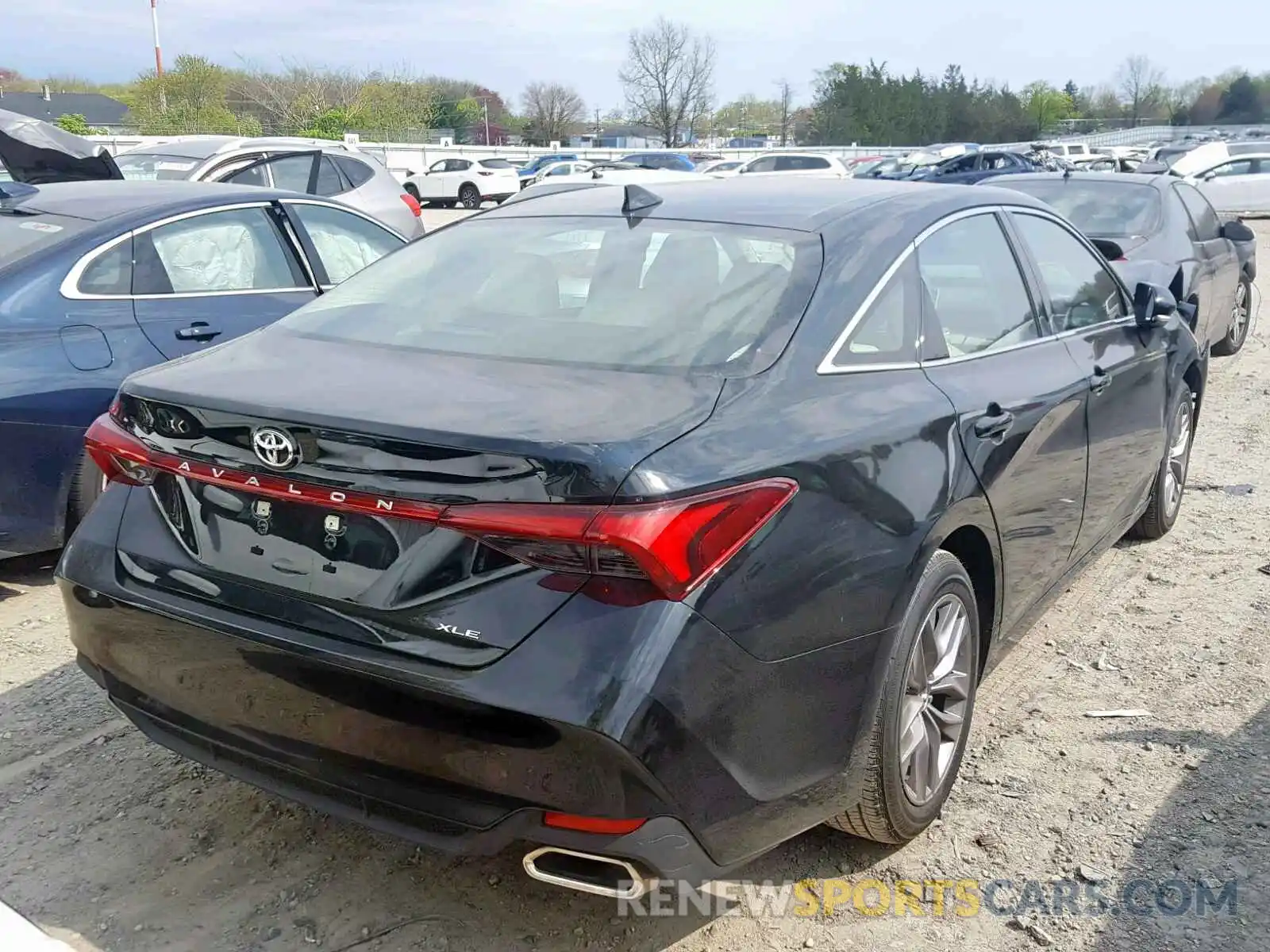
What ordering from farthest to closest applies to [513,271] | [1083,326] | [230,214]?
[230,214], [1083,326], [513,271]

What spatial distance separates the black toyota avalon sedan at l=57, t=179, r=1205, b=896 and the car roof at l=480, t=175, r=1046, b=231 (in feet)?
0.09

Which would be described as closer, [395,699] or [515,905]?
[395,699]

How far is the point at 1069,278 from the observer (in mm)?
4062

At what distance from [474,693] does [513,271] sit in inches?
56.5

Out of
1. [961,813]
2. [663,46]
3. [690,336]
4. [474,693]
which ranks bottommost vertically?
[961,813]

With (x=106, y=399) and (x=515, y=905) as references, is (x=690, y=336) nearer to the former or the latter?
(x=515, y=905)

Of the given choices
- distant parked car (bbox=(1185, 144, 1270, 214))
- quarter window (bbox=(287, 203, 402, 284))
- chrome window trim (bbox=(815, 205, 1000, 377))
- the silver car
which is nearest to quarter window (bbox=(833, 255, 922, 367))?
chrome window trim (bbox=(815, 205, 1000, 377))

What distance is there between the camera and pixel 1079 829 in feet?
9.87

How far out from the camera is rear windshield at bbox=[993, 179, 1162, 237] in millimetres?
7913

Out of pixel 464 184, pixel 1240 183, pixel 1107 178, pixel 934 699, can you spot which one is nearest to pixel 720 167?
pixel 464 184

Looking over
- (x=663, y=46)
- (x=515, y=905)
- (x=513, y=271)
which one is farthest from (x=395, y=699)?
(x=663, y=46)

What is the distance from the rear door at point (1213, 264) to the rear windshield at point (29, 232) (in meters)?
7.08

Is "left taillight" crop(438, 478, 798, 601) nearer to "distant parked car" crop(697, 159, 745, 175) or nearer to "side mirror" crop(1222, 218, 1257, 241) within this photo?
"side mirror" crop(1222, 218, 1257, 241)

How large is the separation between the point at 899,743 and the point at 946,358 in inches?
41.0
